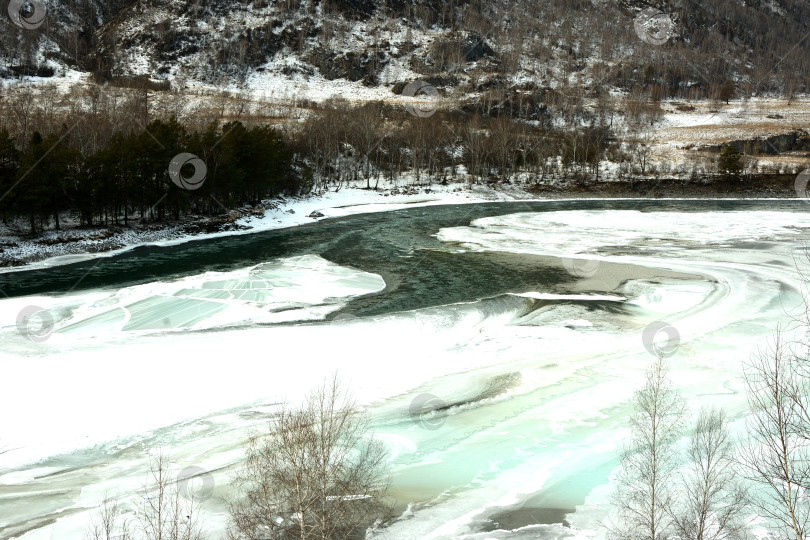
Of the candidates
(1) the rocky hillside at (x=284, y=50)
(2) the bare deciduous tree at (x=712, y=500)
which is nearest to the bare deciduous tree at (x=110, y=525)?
(2) the bare deciduous tree at (x=712, y=500)

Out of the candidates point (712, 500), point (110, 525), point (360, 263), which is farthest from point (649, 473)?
point (360, 263)

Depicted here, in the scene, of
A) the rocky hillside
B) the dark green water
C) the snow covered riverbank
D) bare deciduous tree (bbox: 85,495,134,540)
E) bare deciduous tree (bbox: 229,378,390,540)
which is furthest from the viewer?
the rocky hillside

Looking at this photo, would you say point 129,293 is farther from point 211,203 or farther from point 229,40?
point 229,40

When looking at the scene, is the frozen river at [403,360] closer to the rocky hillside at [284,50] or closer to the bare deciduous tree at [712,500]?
the bare deciduous tree at [712,500]

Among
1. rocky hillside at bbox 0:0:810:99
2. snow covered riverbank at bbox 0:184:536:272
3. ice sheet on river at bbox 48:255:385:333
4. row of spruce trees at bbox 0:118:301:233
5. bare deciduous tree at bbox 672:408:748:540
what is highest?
rocky hillside at bbox 0:0:810:99

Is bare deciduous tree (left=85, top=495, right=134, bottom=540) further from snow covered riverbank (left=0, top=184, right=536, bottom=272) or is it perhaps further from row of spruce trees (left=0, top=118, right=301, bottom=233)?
row of spruce trees (left=0, top=118, right=301, bottom=233)

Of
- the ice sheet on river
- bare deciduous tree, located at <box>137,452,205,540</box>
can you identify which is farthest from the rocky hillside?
bare deciduous tree, located at <box>137,452,205,540</box>

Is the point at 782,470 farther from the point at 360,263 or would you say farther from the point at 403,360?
the point at 360,263
